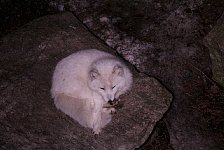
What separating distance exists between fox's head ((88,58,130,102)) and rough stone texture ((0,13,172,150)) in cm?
58

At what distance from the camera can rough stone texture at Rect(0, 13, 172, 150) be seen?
15.5ft

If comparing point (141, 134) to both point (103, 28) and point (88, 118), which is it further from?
point (103, 28)

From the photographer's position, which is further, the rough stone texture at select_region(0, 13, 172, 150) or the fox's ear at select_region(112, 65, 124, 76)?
the rough stone texture at select_region(0, 13, 172, 150)

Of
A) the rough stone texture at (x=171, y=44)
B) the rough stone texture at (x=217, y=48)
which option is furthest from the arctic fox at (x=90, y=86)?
the rough stone texture at (x=217, y=48)

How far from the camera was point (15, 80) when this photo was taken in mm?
5312

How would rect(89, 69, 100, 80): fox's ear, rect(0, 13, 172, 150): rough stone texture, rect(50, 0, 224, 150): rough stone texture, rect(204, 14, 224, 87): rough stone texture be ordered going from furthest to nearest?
rect(50, 0, 224, 150): rough stone texture < rect(204, 14, 224, 87): rough stone texture < rect(0, 13, 172, 150): rough stone texture < rect(89, 69, 100, 80): fox's ear

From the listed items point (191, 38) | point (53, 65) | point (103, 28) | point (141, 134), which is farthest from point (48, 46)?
point (191, 38)

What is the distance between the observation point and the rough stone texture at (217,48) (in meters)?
5.79

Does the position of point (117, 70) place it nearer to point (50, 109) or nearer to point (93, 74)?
point (93, 74)

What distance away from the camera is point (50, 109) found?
4.96 metres

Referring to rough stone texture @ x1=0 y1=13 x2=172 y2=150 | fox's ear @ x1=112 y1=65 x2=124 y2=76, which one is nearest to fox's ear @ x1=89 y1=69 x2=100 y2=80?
fox's ear @ x1=112 y1=65 x2=124 y2=76

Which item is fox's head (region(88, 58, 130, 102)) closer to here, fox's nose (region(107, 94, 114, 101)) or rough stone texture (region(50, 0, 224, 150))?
fox's nose (region(107, 94, 114, 101))

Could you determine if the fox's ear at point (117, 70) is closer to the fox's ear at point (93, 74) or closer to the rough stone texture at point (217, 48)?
the fox's ear at point (93, 74)

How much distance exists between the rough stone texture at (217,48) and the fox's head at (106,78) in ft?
6.95
